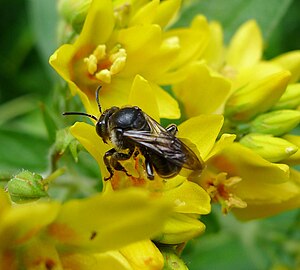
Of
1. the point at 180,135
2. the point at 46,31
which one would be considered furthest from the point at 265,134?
the point at 46,31

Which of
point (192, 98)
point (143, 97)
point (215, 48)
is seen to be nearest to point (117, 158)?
point (143, 97)

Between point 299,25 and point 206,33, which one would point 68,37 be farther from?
point 299,25

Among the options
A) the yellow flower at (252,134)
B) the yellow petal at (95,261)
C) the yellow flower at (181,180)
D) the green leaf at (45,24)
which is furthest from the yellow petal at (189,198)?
the green leaf at (45,24)

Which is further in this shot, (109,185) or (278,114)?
(278,114)

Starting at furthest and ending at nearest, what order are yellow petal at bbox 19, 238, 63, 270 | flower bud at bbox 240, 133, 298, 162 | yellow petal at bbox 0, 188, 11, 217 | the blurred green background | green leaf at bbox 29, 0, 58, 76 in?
green leaf at bbox 29, 0, 58, 76, the blurred green background, flower bud at bbox 240, 133, 298, 162, yellow petal at bbox 19, 238, 63, 270, yellow petal at bbox 0, 188, 11, 217

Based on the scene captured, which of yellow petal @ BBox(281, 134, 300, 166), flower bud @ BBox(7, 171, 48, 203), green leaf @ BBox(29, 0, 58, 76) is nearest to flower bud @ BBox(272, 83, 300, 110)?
yellow petal @ BBox(281, 134, 300, 166)

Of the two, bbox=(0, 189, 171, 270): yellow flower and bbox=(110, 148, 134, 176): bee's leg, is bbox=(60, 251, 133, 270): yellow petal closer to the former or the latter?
bbox=(0, 189, 171, 270): yellow flower

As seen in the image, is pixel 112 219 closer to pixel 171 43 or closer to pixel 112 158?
pixel 112 158
